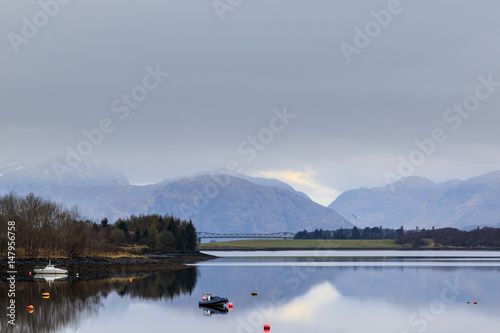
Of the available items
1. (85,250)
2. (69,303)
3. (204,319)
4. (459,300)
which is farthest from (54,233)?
(459,300)

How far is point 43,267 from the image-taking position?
122125 millimetres

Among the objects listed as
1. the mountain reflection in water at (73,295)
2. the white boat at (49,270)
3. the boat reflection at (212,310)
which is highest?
the white boat at (49,270)

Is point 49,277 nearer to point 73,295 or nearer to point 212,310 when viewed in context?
point 73,295

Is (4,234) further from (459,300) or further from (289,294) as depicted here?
(459,300)


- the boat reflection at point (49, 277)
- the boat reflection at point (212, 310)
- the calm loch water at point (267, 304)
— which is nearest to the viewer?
the calm loch water at point (267, 304)

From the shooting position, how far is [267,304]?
80188 mm

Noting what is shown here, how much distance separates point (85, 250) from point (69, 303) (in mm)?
68599

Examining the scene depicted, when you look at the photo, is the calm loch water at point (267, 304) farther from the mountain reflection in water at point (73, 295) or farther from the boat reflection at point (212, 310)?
the boat reflection at point (212, 310)

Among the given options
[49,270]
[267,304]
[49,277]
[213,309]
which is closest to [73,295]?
[213,309]

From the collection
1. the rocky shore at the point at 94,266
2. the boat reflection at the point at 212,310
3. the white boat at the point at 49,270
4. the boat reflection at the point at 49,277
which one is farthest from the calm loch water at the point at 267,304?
the rocky shore at the point at 94,266

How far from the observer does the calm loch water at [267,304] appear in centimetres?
6278

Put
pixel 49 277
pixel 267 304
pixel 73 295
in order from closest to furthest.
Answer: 1. pixel 267 304
2. pixel 73 295
3. pixel 49 277

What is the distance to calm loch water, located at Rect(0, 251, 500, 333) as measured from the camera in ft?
206

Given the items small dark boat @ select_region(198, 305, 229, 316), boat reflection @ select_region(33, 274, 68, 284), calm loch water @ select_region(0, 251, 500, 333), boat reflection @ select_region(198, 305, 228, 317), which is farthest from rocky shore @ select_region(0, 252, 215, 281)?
small dark boat @ select_region(198, 305, 229, 316)
